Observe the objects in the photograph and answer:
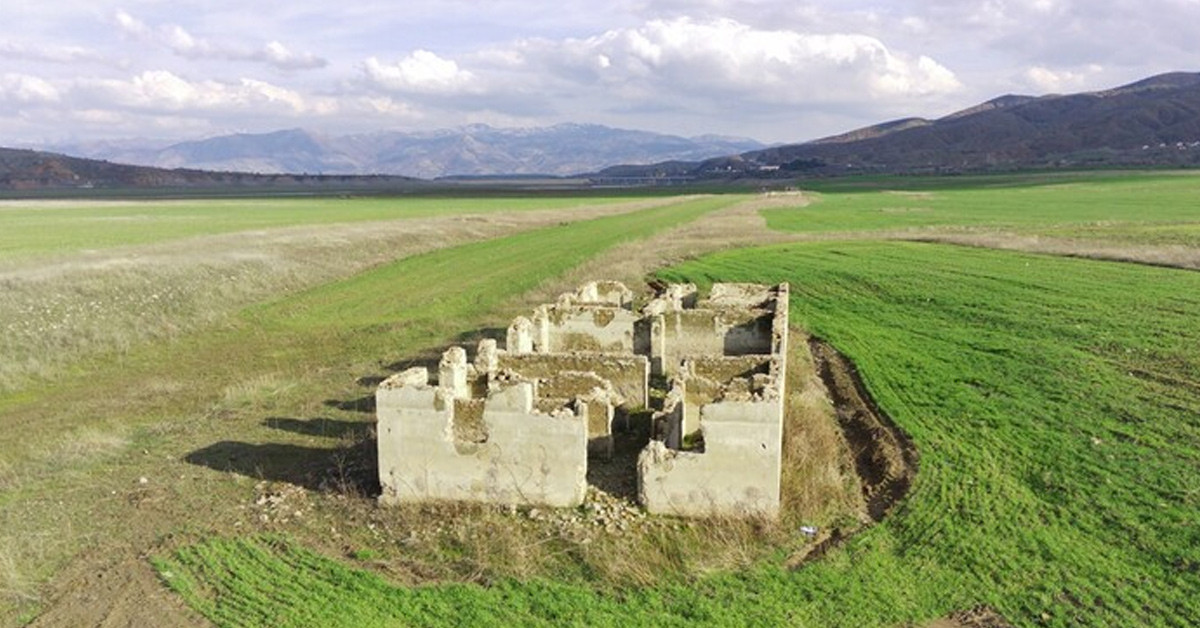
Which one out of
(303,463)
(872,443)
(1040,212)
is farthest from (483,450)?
(1040,212)

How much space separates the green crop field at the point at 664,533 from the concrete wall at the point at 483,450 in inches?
22.9

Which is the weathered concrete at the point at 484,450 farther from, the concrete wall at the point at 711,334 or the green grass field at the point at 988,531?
the concrete wall at the point at 711,334

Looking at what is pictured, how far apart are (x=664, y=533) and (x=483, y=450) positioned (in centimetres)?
373

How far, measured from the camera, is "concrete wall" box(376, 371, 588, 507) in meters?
15.6

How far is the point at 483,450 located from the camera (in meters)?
15.8

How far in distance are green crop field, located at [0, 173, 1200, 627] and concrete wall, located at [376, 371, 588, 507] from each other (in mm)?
Answer: 581

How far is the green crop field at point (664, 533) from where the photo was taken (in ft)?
41.3

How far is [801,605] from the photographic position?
1239 centimetres

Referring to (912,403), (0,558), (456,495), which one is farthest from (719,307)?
(0,558)

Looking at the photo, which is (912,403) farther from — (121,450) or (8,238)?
(8,238)

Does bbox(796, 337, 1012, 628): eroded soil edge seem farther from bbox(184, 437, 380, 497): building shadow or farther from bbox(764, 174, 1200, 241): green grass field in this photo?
bbox(764, 174, 1200, 241): green grass field

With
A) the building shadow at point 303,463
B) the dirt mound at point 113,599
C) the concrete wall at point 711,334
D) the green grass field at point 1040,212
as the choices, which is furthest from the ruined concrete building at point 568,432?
the green grass field at point 1040,212

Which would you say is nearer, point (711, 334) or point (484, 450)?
point (484, 450)

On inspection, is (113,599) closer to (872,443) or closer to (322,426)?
(322,426)
